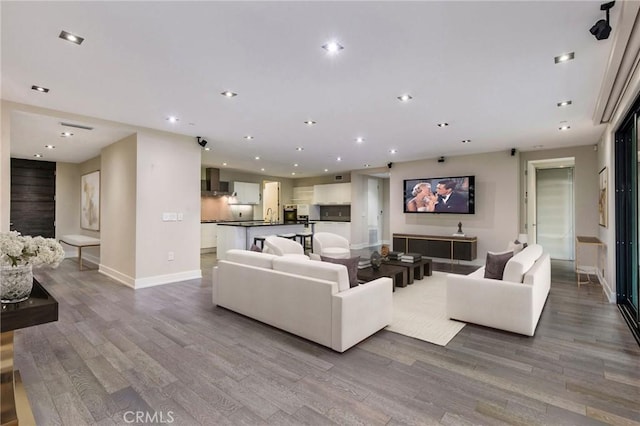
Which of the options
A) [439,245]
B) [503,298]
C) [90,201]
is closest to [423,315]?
[503,298]

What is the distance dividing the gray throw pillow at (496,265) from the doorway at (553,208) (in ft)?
15.9

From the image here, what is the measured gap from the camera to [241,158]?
8.07 m

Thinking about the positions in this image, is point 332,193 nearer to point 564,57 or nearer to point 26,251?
point 564,57

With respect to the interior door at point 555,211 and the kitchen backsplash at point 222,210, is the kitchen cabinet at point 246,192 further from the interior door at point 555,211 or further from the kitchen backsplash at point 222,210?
the interior door at point 555,211

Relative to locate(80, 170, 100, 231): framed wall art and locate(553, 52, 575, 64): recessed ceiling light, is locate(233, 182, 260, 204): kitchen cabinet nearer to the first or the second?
locate(80, 170, 100, 231): framed wall art

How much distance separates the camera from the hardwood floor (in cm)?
199

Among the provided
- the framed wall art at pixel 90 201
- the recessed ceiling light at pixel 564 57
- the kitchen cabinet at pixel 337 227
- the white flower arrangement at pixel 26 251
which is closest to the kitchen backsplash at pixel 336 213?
the kitchen cabinet at pixel 337 227

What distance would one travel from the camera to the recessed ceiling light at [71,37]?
2405mm

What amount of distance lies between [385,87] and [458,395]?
2.94m

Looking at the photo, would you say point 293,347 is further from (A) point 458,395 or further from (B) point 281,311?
(A) point 458,395

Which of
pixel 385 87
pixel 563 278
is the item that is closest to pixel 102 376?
pixel 385 87

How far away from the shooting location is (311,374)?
2455mm

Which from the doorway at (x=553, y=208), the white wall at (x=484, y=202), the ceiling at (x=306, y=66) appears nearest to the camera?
the ceiling at (x=306, y=66)

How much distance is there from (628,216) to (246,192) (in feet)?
30.7
